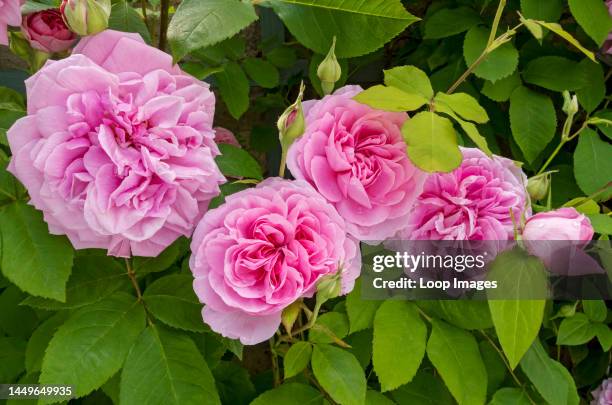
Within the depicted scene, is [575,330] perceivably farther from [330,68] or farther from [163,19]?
[163,19]

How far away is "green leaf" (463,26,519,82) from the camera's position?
82 centimetres

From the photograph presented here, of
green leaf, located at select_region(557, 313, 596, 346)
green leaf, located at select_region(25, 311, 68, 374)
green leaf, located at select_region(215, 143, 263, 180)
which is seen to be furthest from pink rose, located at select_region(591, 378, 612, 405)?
green leaf, located at select_region(25, 311, 68, 374)

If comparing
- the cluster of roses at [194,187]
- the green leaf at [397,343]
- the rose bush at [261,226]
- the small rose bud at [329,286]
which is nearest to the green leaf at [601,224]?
the rose bush at [261,226]

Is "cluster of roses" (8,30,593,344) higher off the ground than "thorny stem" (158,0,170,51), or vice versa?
"thorny stem" (158,0,170,51)

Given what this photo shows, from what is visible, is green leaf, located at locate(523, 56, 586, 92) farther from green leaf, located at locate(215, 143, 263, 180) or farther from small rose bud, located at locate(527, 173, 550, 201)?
Answer: green leaf, located at locate(215, 143, 263, 180)

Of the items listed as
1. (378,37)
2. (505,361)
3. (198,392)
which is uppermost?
(378,37)

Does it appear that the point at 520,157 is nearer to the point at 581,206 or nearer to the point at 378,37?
the point at 581,206

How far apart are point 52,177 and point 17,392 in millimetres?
266

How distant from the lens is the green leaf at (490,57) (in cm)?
82

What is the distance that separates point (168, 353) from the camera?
523 mm

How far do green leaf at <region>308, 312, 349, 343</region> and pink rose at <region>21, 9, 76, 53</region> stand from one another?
36 centimetres

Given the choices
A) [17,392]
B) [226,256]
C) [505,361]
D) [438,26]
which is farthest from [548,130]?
[17,392]

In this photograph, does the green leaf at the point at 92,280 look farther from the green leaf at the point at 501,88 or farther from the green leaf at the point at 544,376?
the green leaf at the point at 501,88

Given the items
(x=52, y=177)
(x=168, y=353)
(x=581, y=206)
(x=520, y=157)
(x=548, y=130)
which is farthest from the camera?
(x=520, y=157)
